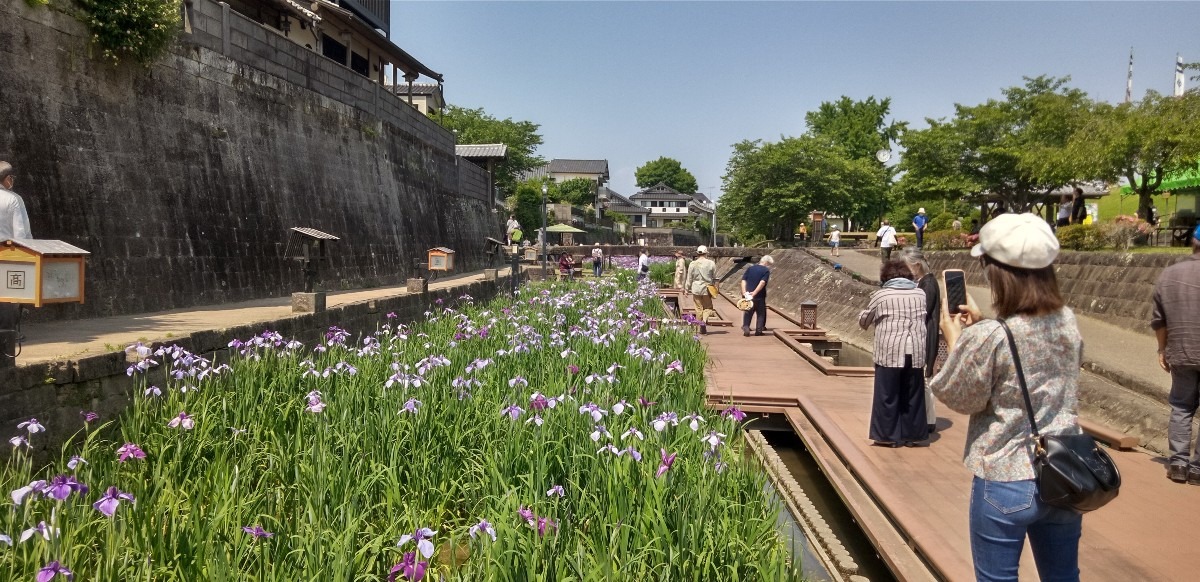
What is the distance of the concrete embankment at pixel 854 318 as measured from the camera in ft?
20.8

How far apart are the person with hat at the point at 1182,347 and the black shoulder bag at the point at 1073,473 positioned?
3.08 meters

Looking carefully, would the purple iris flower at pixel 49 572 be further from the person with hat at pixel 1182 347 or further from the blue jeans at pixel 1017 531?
the person with hat at pixel 1182 347

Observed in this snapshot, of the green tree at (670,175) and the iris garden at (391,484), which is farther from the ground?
the green tree at (670,175)

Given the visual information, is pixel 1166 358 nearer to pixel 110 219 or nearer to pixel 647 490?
pixel 647 490

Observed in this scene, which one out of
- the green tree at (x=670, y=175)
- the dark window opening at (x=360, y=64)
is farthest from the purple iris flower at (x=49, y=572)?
the green tree at (x=670, y=175)

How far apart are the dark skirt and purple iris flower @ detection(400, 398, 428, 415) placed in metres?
3.35

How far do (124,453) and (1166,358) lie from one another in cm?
580

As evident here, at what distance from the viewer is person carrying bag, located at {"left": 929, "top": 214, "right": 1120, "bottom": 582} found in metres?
2.36

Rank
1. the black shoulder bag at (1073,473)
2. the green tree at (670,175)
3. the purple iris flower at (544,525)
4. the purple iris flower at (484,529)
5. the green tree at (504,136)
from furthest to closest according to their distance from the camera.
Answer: the green tree at (670,175) → the green tree at (504,136) → the purple iris flower at (544,525) → the purple iris flower at (484,529) → the black shoulder bag at (1073,473)

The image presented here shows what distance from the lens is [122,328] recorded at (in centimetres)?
720

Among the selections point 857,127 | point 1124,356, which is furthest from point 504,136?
point 1124,356

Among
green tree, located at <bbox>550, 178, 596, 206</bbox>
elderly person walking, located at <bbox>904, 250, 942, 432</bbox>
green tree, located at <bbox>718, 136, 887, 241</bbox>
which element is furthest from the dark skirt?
green tree, located at <bbox>550, 178, 596, 206</bbox>

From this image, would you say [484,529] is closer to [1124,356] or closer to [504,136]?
[1124,356]

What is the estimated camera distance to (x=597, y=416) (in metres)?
4.06
